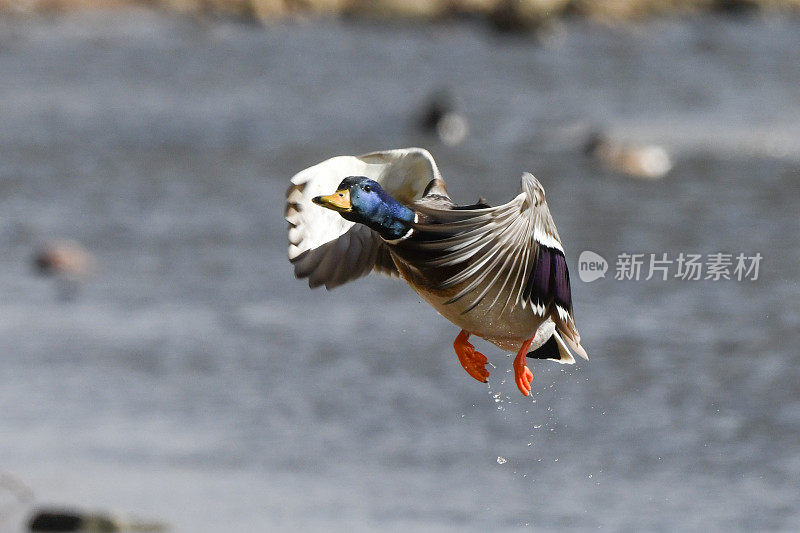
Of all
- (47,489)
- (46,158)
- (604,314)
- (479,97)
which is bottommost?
(47,489)

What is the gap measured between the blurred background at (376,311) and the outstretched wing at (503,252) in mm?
1593

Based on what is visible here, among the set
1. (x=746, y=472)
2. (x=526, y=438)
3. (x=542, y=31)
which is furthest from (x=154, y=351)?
(x=542, y=31)

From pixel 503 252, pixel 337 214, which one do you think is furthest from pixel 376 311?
pixel 503 252

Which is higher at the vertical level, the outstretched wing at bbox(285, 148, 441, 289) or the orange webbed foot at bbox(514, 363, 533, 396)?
the outstretched wing at bbox(285, 148, 441, 289)

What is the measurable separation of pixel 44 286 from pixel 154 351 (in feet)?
13.5

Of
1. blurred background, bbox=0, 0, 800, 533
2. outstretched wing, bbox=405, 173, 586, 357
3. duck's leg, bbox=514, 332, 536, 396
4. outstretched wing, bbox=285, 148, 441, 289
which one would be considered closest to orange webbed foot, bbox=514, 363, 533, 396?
duck's leg, bbox=514, 332, 536, 396

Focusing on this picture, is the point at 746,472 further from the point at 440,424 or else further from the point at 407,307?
the point at 407,307

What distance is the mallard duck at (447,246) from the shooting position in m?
2.84

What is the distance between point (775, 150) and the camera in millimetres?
29141

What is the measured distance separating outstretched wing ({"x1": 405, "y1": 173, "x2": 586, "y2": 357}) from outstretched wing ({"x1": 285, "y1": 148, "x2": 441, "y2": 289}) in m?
0.32

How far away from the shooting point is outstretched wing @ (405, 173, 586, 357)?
2822mm

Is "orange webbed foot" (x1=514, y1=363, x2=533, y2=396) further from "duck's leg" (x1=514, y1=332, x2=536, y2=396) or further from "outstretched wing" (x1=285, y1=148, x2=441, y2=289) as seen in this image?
"outstretched wing" (x1=285, y1=148, x2=441, y2=289)

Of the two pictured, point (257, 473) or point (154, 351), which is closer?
point (257, 473)

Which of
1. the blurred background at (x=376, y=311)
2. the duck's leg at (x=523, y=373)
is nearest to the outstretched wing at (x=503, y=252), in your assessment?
the duck's leg at (x=523, y=373)
